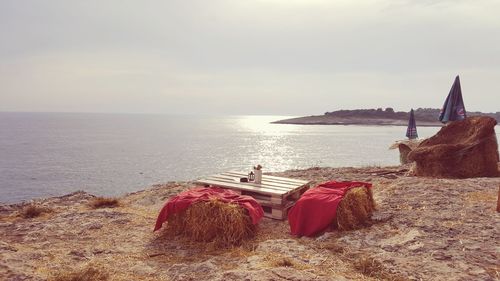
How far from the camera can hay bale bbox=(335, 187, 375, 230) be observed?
7350 mm

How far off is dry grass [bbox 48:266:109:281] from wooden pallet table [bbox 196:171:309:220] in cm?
423

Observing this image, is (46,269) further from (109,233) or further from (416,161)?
(416,161)

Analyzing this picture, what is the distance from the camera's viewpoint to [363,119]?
7530 inches

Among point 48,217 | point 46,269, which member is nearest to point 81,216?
point 48,217

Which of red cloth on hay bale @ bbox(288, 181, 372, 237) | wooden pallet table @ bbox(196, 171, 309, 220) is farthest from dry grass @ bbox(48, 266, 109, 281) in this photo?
wooden pallet table @ bbox(196, 171, 309, 220)

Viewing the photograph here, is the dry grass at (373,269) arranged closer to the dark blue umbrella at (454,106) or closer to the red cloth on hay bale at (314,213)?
the red cloth on hay bale at (314,213)

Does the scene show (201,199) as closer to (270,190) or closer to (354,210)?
(270,190)

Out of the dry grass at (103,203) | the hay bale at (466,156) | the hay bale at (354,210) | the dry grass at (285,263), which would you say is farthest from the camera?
the hay bale at (466,156)

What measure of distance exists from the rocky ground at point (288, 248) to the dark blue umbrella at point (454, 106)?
17.7 ft

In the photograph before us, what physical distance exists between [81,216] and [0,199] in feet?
80.9

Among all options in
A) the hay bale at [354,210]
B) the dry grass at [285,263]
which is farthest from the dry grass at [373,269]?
the hay bale at [354,210]

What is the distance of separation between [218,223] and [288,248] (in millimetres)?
1509

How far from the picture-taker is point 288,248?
651cm

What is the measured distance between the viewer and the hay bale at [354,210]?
7350mm
